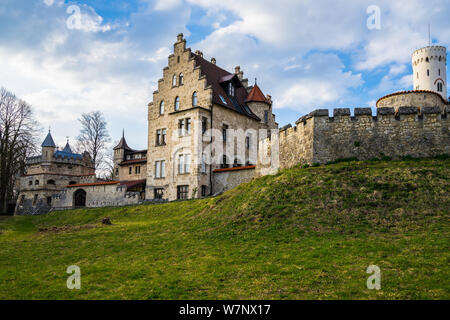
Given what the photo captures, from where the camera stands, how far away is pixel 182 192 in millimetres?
32406

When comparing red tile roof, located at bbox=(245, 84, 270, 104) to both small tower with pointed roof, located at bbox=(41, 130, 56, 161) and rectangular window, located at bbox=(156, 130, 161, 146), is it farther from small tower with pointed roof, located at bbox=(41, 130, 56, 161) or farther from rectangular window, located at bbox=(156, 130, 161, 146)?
small tower with pointed roof, located at bbox=(41, 130, 56, 161)

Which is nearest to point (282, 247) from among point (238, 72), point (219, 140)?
point (219, 140)

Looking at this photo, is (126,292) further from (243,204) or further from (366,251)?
(243,204)

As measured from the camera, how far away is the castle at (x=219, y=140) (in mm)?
18266

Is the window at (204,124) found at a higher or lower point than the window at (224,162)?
higher

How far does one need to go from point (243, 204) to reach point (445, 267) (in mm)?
9220

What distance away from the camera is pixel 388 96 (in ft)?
69.6

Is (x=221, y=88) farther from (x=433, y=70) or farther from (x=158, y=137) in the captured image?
(x=433, y=70)

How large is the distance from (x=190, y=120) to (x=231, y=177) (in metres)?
6.67

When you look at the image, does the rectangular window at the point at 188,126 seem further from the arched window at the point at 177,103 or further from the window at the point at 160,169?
the window at the point at 160,169

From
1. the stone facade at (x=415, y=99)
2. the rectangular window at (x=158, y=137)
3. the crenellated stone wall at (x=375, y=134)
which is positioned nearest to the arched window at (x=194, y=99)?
the rectangular window at (x=158, y=137)

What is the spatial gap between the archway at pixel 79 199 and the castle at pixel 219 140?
0.09 metres

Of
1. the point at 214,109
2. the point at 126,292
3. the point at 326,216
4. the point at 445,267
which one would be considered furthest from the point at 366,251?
the point at 214,109

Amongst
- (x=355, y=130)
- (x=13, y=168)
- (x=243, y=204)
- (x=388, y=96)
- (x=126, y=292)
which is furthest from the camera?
(x=13, y=168)
